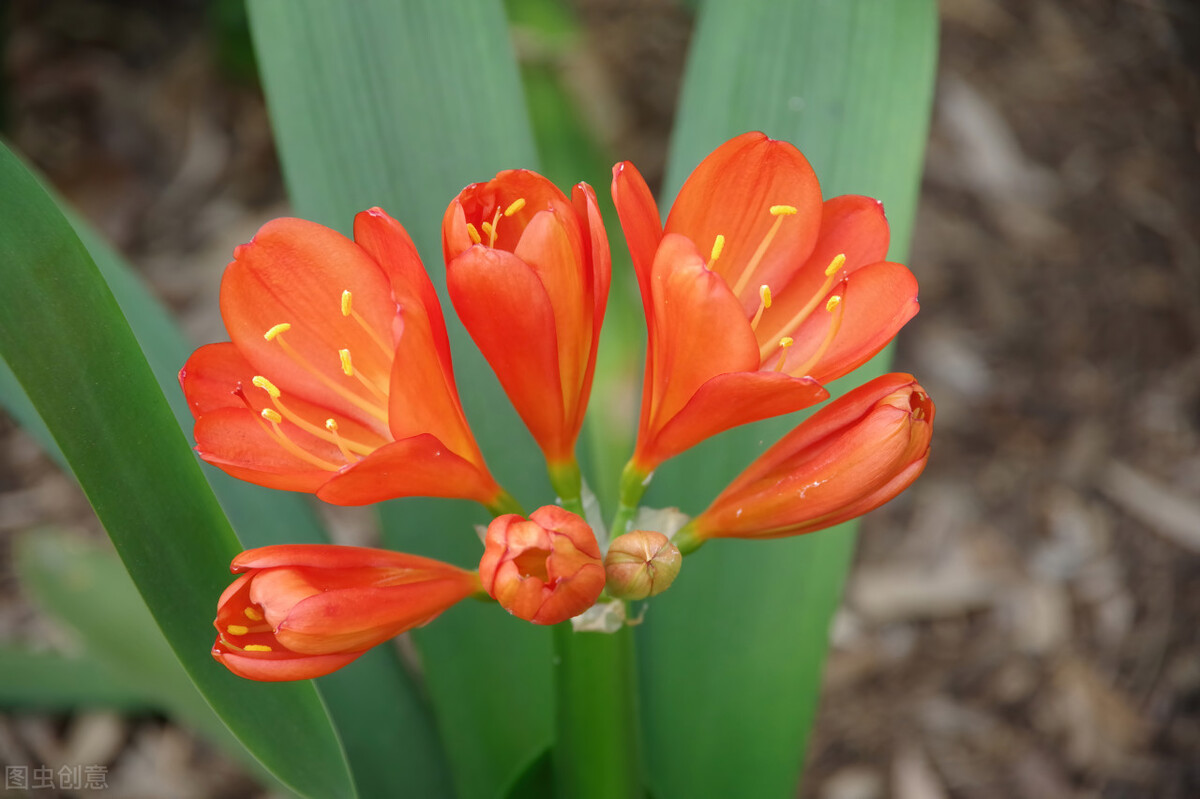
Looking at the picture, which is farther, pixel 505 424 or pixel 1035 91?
pixel 1035 91

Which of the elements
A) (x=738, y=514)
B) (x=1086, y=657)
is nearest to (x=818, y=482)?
(x=738, y=514)

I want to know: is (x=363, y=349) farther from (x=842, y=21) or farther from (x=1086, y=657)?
(x=1086, y=657)

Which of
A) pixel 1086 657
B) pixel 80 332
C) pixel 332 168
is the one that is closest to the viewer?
pixel 80 332

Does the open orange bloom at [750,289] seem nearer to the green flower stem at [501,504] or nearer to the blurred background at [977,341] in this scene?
the green flower stem at [501,504]

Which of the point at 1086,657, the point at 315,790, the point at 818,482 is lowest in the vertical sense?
the point at 1086,657

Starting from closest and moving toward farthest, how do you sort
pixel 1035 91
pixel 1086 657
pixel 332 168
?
pixel 332 168 → pixel 1086 657 → pixel 1035 91

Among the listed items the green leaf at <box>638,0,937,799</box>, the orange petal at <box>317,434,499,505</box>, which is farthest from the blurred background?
the orange petal at <box>317,434,499,505</box>

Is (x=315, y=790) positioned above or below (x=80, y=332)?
below

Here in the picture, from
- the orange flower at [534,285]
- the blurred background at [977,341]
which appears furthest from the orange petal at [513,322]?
the blurred background at [977,341]

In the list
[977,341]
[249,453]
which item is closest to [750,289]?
[249,453]
